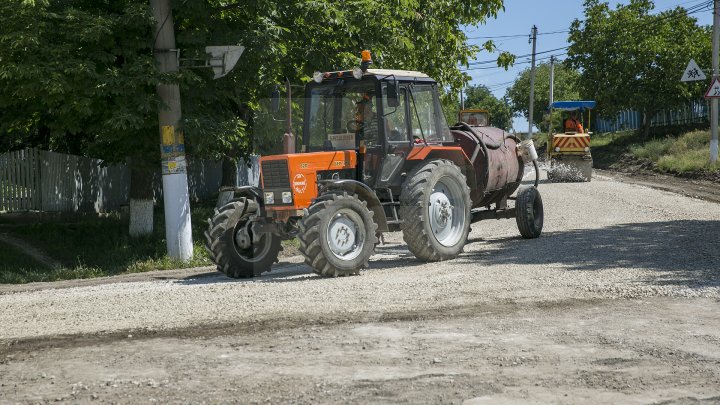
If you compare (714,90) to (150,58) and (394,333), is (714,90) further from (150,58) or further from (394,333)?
(394,333)

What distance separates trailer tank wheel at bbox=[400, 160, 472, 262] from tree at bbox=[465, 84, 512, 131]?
91.1m

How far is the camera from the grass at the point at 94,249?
1636 centimetres

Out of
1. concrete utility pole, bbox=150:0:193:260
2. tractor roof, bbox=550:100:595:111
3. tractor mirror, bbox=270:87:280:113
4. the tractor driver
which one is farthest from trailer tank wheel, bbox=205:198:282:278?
tractor roof, bbox=550:100:595:111

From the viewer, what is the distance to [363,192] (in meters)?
12.6

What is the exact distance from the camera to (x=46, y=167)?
2289 cm

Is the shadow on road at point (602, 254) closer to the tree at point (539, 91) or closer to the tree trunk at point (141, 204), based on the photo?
the tree trunk at point (141, 204)

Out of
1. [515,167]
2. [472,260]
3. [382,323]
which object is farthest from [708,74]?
[382,323]

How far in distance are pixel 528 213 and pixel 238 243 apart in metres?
5.31

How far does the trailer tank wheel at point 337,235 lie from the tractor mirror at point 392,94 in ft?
4.64

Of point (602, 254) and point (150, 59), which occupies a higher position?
point (150, 59)

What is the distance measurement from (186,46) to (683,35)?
3969 cm

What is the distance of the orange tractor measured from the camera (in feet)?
39.8

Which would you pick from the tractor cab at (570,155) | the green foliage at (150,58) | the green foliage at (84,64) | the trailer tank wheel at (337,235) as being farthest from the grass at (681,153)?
the trailer tank wheel at (337,235)

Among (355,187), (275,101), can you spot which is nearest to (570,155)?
(355,187)
